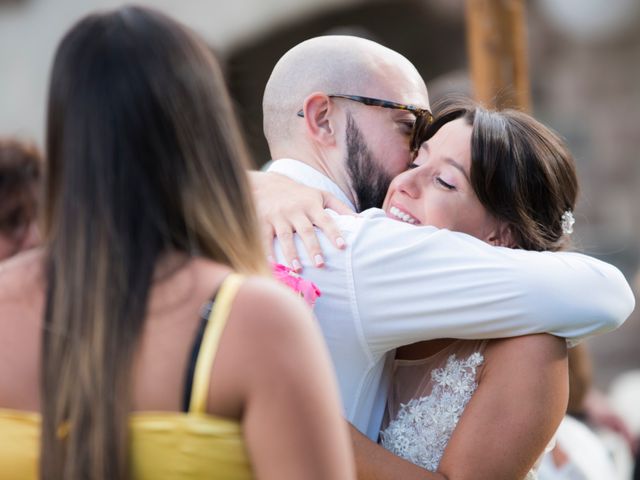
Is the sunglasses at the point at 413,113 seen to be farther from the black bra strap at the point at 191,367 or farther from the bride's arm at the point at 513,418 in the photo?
the black bra strap at the point at 191,367

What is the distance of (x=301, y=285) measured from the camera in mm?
2293

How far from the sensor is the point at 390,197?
8.66 feet

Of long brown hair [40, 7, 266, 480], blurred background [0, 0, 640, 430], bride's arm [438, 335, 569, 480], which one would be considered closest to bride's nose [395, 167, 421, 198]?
bride's arm [438, 335, 569, 480]

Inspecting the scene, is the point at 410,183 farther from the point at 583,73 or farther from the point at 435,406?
the point at 583,73

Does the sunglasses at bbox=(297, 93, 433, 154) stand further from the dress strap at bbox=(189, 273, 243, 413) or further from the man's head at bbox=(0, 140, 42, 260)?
the dress strap at bbox=(189, 273, 243, 413)

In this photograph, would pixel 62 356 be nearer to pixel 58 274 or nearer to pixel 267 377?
pixel 58 274

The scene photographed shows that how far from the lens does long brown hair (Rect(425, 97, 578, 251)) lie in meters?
2.51

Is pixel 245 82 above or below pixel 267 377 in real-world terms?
below

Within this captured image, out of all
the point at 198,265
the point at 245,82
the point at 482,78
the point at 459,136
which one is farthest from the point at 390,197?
the point at 245,82

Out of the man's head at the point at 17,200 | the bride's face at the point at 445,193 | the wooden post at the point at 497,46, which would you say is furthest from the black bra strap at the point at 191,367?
the wooden post at the point at 497,46

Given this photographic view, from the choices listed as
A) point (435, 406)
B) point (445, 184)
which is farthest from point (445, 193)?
point (435, 406)

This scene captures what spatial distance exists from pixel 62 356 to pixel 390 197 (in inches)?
48.7

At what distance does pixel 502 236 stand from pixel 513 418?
488mm

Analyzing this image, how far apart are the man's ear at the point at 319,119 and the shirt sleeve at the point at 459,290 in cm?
54
